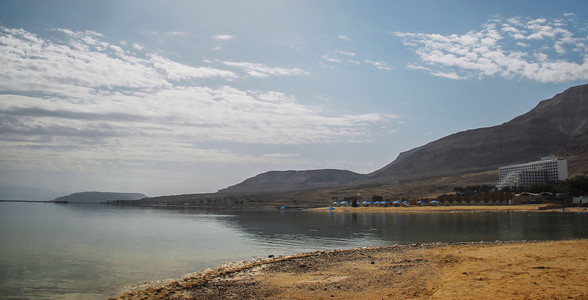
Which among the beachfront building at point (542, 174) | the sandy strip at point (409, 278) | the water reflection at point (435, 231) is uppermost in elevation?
the beachfront building at point (542, 174)

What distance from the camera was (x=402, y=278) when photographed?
15875mm

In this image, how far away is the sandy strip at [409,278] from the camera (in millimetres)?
12406

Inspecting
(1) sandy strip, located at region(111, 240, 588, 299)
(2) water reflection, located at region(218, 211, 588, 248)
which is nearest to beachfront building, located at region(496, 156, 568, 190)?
(2) water reflection, located at region(218, 211, 588, 248)

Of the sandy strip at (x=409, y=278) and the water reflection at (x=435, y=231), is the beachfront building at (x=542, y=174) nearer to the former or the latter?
the water reflection at (x=435, y=231)

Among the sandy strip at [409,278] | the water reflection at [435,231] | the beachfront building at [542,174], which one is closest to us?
the sandy strip at [409,278]

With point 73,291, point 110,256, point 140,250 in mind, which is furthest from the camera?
point 140,250

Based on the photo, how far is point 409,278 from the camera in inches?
620

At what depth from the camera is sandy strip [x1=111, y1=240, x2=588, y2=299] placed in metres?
12.4

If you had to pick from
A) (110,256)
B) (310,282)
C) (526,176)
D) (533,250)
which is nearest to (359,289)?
(310,282)

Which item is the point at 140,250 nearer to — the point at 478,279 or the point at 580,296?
the point at 478,279

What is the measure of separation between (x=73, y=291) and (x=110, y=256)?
10599 millimetres

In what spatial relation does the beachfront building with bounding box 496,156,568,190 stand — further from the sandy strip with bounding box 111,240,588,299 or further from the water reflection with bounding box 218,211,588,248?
the sandy strip with bounding box 111,240,588,299

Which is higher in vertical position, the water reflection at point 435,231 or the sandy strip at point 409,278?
the sandy strip at point 409,278

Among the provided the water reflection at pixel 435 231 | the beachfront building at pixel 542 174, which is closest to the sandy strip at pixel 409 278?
the water reflection at pixel 435 231
